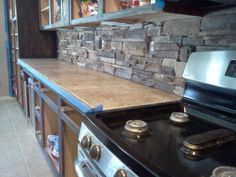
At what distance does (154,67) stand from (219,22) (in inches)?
20.0

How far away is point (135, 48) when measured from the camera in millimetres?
1584

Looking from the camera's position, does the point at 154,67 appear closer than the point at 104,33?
Yes

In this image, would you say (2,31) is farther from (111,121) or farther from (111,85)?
(111,121)

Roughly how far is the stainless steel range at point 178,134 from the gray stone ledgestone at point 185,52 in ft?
0.44

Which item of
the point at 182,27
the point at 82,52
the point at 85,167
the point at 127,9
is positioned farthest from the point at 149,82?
the point at 82,52

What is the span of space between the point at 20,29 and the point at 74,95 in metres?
2.49

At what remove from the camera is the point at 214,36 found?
1.02 metres

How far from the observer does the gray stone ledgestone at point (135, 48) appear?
1.51m

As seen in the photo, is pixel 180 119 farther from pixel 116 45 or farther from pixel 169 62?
pixel 116 45

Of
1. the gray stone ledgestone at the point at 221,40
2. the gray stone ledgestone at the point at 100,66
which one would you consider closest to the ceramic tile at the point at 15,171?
the gray stone ledgestone at the point at 100,66

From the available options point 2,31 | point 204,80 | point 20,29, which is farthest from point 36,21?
point 204,80

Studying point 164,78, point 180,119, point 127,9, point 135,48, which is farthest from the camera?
point 135,48

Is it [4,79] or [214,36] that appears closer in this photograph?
[214,36]

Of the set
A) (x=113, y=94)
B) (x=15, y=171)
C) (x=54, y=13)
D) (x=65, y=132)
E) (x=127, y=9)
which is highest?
(x=54, y=13)
